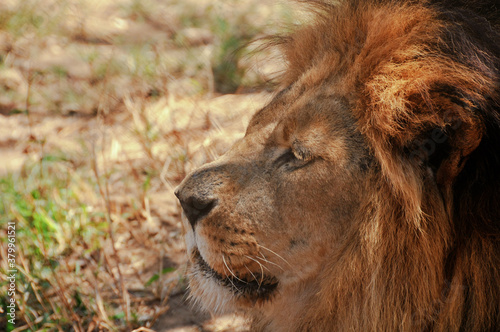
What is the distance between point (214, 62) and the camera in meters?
5.20

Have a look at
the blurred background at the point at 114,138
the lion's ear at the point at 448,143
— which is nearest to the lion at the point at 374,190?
the lion's ear at the point at 448,143

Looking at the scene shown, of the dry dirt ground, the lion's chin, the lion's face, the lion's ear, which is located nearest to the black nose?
the lion's face

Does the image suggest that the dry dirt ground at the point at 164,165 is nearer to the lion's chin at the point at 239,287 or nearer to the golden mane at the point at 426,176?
the lion's chin at the point at 239,287

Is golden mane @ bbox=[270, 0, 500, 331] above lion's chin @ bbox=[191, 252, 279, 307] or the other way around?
above

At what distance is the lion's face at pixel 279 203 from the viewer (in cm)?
189

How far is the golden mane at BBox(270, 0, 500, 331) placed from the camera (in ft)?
5.48

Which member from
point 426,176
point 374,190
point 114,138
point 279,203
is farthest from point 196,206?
point 114,138

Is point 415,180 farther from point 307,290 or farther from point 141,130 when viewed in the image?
point 141,130

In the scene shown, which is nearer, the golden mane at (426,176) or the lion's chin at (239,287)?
the golden mane at (426,176)

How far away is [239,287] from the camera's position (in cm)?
210

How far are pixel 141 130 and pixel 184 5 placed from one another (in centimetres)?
260

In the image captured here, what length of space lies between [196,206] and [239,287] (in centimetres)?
37

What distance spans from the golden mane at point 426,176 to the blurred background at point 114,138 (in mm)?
1014

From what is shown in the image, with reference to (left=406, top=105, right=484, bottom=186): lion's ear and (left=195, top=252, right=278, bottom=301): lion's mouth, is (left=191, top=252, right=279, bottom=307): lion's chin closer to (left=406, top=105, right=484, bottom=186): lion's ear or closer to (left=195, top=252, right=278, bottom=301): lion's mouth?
(left=195, top=252, right=278, bottom=301): lion's mouth
